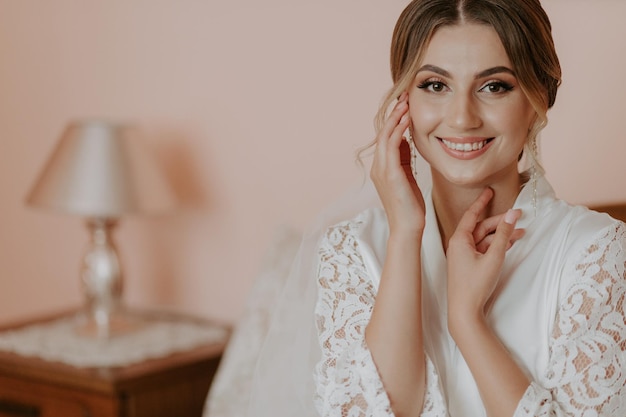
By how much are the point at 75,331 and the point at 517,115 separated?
1913 mm

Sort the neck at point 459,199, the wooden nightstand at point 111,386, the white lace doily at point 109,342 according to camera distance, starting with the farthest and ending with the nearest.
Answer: the white lace doily at point 109,342, the wooden nightstand at point 111,386, the neck at point 459,199

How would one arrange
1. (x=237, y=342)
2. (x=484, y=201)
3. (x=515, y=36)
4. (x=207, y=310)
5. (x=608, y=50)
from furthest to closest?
(x=207, y=310) → (x=237, y=342) → (x=608, y=50) → (x=484, y=201) → (x=515, y=36)

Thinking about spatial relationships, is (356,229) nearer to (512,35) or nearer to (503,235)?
(503,235)

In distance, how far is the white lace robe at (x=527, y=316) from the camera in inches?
54.1

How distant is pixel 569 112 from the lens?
1.91 m

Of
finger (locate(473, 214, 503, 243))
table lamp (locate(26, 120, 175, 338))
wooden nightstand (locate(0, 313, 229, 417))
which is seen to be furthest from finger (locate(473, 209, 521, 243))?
table lamp (locate(26, 120, 175, 338))

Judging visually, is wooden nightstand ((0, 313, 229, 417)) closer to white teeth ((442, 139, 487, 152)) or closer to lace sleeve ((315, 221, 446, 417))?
lace sleeve ((315, 221, 446, 417))

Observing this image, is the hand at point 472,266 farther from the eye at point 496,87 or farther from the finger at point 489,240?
the eye at point 496,87

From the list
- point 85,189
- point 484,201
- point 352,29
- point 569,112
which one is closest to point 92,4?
point 85,189

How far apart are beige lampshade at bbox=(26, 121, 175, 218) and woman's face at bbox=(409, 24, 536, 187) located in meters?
1.51

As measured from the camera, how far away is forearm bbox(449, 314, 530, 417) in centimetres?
137

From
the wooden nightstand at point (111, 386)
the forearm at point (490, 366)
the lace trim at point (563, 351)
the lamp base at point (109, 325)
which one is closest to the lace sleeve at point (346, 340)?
the lace trim at point (563, 351)

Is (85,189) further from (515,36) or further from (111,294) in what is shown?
(515,36)

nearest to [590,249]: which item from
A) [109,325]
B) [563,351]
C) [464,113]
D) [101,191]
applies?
[563,351]
